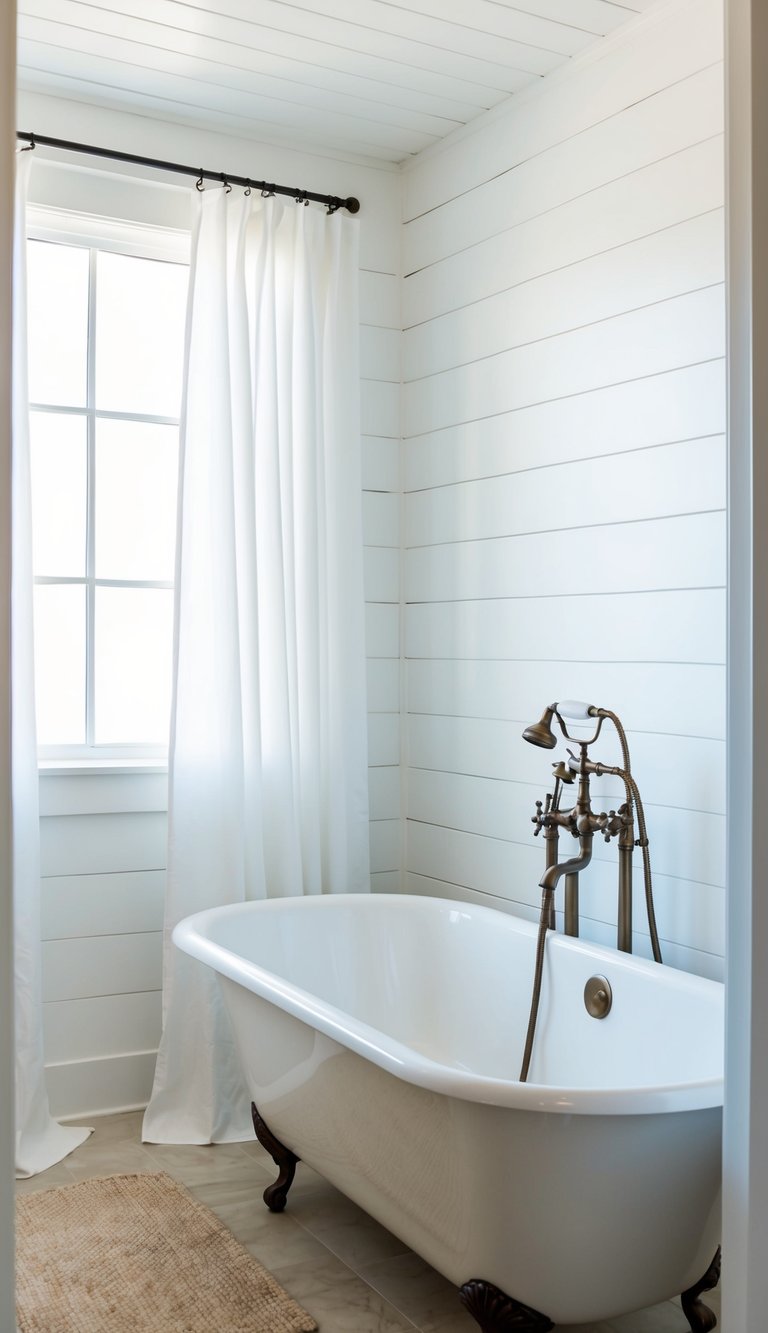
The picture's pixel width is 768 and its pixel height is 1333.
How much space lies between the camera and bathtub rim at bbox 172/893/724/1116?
1776 mm

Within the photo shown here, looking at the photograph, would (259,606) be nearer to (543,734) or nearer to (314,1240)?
(543,734)

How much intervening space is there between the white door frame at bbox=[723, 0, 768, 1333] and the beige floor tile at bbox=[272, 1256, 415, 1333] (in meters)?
0.87

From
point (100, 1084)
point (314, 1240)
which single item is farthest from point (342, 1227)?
point (100, 1084)

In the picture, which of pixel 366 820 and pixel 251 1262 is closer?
pixel 251 1262

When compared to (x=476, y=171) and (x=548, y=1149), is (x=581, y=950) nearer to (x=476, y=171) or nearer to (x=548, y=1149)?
(x=548, y=1149)

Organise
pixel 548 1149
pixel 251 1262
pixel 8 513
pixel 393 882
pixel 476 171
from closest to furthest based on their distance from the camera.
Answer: pixel 8 513 < pixel 548 1149 < pixel 251 1262 < pixel 476 171 < pixel 393 882

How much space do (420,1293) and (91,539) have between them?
2091mm

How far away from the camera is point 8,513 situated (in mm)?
1214

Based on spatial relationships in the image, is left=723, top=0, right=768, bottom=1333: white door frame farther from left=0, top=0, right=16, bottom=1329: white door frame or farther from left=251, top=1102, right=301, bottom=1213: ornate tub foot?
left=251, top=1102, right=301, bottom=1213: ornate tub foot

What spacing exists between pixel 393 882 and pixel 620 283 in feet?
6.27

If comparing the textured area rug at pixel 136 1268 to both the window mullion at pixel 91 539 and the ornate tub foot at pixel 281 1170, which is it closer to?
the ornate tub foot at pixel 281 1170

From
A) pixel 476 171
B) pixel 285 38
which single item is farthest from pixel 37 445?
pixel 476 171

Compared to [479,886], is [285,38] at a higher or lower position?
higher

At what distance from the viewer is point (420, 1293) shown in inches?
93.3
